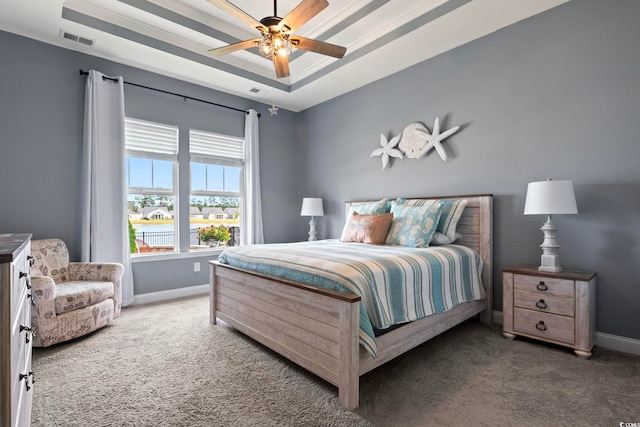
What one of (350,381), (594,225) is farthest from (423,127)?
(350,381)

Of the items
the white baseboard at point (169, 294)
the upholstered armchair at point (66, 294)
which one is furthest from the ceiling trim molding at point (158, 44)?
the white baseboard at point (169, 294)

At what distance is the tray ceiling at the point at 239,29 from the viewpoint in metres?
2.80

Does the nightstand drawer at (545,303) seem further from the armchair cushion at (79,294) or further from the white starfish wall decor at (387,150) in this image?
the armchair cushion at (79,294)

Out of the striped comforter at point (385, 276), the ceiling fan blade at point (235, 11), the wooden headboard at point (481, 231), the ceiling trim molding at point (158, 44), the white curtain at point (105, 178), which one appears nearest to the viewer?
the striped comforter at point (385, 276)

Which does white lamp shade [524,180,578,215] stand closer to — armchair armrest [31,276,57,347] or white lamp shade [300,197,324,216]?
white lamp shade [300,197,324,216]

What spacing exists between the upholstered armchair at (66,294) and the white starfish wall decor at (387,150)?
3139 mm

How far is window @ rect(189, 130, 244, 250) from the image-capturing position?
14.2ft

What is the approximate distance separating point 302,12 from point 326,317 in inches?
80.3

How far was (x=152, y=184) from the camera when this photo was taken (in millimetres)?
3990

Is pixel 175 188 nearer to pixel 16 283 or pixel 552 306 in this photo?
pixel 16 283

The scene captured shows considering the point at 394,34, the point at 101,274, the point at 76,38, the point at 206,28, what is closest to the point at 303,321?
the point at 101,274

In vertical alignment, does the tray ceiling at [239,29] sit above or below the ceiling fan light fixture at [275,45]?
above

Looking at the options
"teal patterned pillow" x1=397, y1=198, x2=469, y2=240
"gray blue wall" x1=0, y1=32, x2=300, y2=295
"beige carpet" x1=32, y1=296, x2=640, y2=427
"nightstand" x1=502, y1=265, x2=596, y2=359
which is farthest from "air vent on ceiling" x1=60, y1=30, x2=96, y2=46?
"nightstand" x1=502, y1=265, x2=596, y2=359

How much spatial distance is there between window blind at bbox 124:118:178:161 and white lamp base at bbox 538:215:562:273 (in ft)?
13.4
